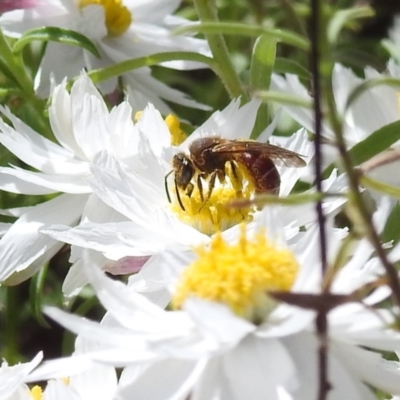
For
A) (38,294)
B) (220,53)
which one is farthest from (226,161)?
(38,294)

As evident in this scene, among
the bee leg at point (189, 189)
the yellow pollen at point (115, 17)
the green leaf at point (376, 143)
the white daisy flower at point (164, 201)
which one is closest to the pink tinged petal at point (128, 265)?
the white daisy flower at point (164, 201)

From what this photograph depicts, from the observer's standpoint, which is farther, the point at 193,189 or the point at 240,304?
the point at 193,189

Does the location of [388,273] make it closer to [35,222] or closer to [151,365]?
[151,365]

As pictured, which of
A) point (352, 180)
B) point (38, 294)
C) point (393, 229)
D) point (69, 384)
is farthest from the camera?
point (38, 294)

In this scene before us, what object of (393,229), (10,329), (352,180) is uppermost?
(352,180)

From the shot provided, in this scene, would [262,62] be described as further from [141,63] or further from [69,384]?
[69,384]

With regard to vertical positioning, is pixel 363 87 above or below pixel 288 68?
above

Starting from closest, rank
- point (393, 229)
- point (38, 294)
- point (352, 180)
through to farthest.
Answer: point (352, 180), point (393, 229), point (38, 294)

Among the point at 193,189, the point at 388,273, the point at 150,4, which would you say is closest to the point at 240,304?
the point at 388,273
